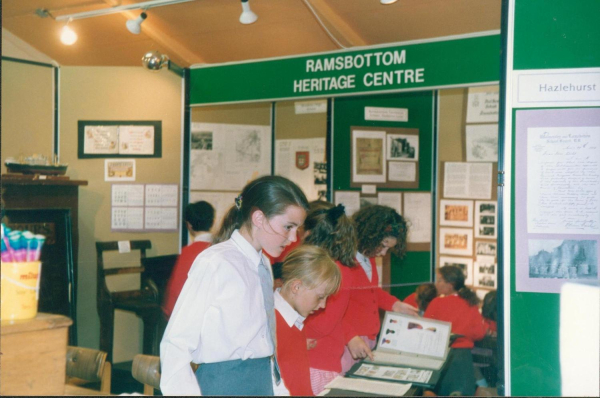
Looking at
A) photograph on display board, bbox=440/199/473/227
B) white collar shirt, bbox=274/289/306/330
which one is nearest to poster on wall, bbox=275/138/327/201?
photograph on display board, bbox=440/199/473/227

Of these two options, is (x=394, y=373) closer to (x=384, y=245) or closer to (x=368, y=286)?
(x=368, y=286)

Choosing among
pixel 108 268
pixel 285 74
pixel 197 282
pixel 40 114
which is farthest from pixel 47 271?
pixel 285 74

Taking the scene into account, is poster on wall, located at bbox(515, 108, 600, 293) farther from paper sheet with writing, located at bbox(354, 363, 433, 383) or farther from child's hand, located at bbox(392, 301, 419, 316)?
child's hand, located at bbox(392, 301, 419, 316)

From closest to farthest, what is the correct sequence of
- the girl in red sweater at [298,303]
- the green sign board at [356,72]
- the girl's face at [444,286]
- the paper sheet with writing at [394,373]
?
1. the girl in red sweater at [298,303]
2. the paper sheet with writing at [394,373]
3. the green sign board at [356,72]
4. the girl's face at [444,286]

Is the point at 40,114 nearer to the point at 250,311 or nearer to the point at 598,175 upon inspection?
the point at 250,311

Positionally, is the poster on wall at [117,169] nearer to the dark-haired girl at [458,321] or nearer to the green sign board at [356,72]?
the green sign board at [356,72]

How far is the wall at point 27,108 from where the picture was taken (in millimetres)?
2318

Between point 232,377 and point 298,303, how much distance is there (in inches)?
19.8

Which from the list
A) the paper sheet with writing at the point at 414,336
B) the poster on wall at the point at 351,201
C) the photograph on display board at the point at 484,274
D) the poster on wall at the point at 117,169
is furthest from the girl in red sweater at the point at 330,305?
the photograph on display board at the point at 484,274

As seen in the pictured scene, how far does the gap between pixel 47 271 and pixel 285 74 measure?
137 centimetres

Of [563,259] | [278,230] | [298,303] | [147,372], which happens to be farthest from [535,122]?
[147,372]

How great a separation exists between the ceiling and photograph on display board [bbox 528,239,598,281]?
1.22 m

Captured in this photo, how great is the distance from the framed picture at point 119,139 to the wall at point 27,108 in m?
0.19

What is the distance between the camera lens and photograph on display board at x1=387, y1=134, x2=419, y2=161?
409 cm
